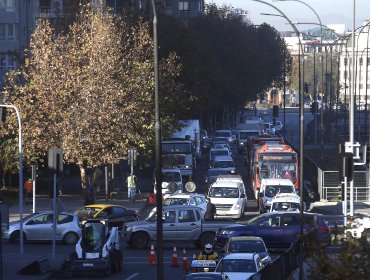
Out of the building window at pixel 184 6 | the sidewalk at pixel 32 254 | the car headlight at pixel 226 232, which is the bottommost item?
the sidewalk at pixel 32 254

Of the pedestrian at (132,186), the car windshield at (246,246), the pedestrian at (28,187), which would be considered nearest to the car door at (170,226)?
the car windshield at (246,246)

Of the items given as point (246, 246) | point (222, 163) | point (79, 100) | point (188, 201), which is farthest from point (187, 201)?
point (222, 163)

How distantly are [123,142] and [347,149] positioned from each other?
20.8 meters

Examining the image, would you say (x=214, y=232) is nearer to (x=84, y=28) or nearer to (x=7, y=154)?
(x=7, y=154)

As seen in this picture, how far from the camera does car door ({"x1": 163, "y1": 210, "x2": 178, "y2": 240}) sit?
34.8 m

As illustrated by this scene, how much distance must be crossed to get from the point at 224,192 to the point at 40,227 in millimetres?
11132

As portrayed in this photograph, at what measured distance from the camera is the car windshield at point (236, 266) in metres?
23.7

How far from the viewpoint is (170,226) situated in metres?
34.8

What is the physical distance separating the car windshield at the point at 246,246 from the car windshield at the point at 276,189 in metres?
17.8

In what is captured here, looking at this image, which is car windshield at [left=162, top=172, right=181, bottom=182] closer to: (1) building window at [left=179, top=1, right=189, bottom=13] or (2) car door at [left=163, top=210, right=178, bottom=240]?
(2) car door at [left=163, top=210, right=178, bottom=240]

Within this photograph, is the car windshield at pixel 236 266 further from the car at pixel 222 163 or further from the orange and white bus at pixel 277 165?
the car at pixel 222 163

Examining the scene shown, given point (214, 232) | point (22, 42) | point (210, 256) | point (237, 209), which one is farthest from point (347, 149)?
point (22, 42)

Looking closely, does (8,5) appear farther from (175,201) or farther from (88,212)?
(88,212)

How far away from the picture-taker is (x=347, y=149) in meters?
32.3
